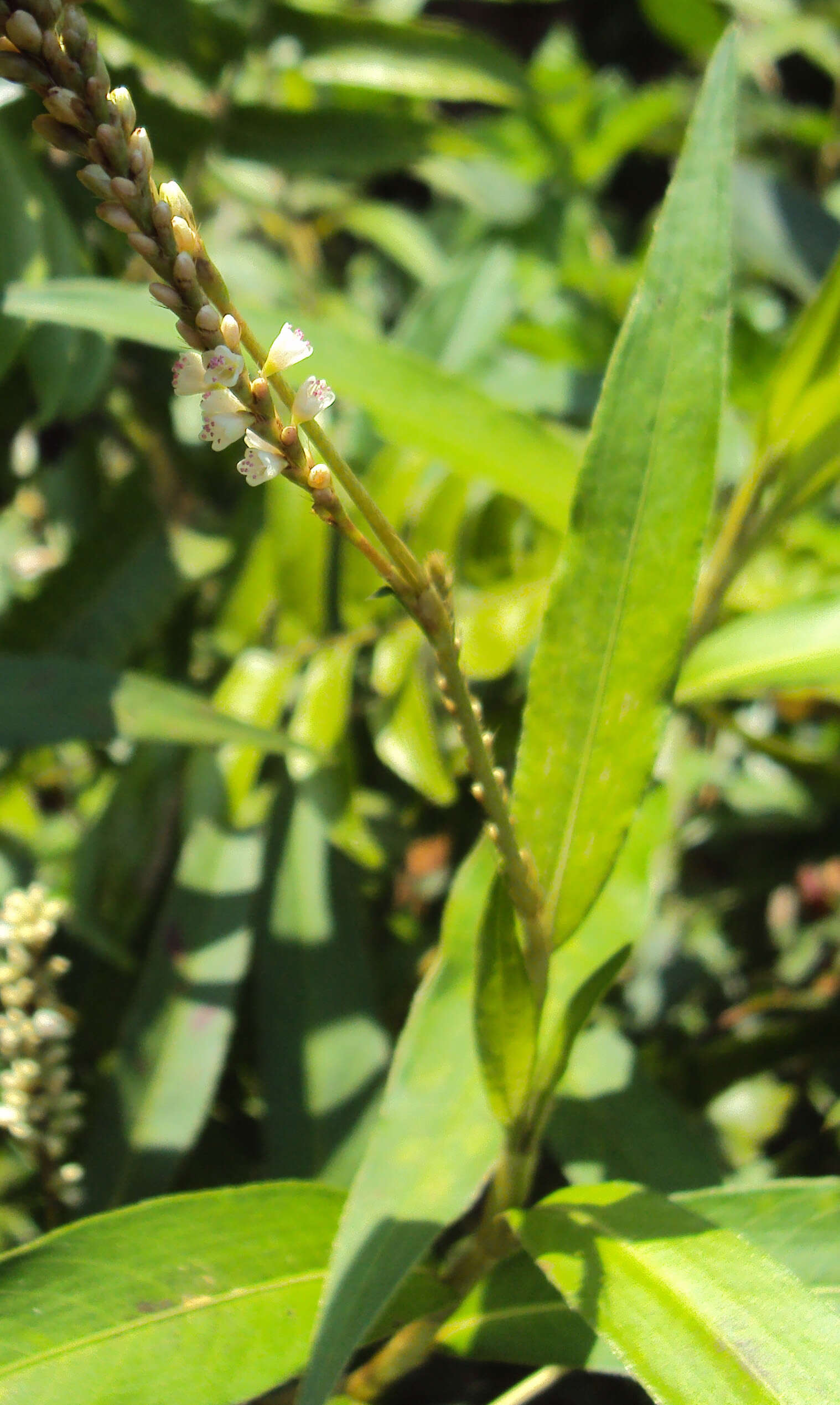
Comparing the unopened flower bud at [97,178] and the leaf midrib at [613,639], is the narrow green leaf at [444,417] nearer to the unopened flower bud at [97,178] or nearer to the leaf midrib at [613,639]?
the leaf midrib at [613,639]

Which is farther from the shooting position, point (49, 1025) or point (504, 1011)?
point (49, 1025)

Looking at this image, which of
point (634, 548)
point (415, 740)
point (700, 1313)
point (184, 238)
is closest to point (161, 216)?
point (184, 238)

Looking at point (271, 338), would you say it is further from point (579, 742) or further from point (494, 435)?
point (579, 742)

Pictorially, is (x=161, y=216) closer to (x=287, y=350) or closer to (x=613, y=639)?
(x=287, y=350)

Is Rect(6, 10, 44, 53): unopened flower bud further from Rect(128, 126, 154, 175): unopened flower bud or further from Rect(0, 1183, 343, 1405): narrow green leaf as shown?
Rect(0, 1183, 343, 1405): narrow green leaf

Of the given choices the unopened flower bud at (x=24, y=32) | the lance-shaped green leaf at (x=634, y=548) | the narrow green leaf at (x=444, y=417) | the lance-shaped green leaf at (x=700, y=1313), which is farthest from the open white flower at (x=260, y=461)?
the narrow green leaf at (x=444, y=417)

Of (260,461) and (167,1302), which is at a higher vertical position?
(260,461)

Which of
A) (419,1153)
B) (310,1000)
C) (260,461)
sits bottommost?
(310,1000)
